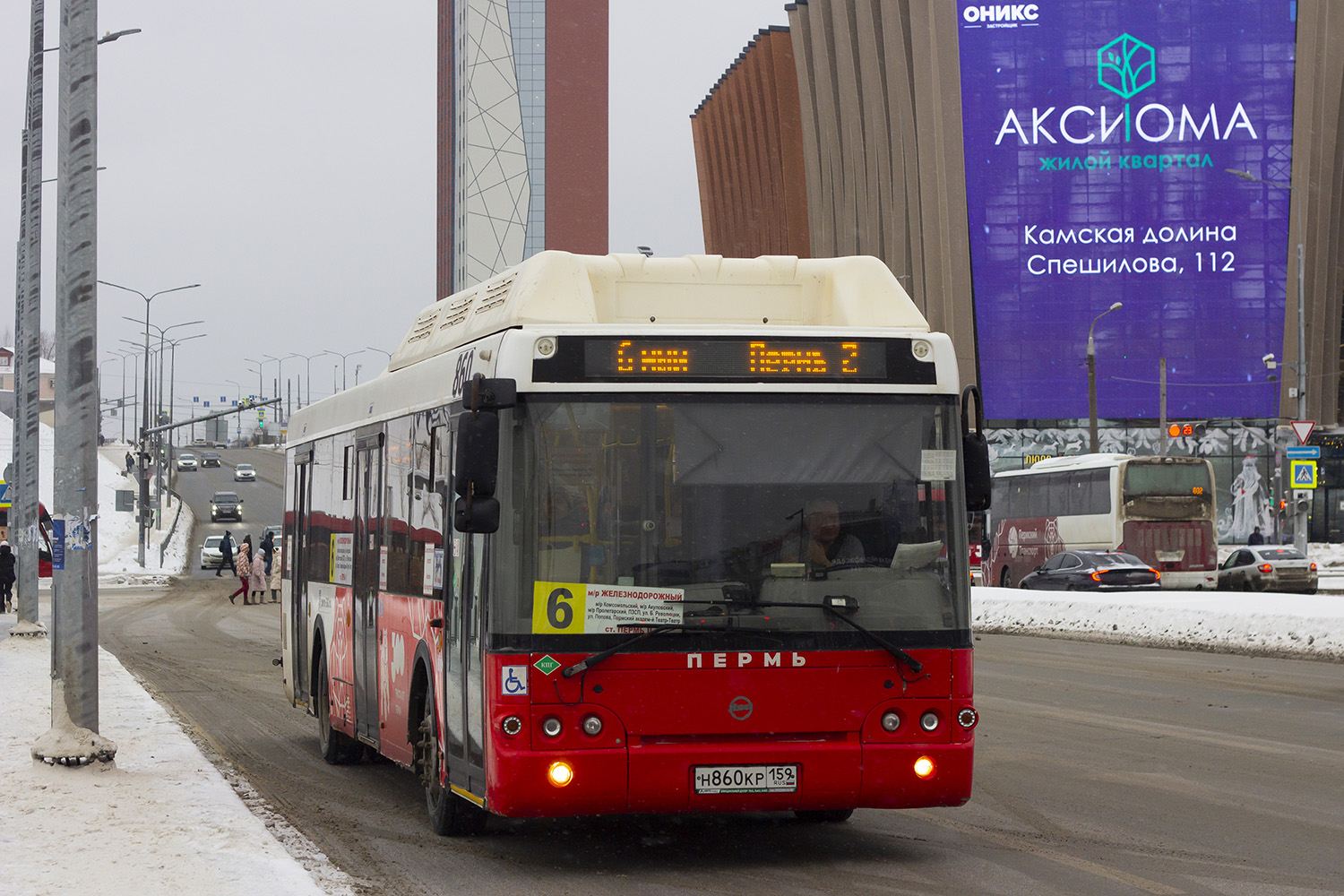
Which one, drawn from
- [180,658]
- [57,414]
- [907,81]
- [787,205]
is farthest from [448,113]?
[57,414]

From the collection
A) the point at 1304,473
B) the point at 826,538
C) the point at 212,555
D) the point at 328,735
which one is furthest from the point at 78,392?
the point at 212,555

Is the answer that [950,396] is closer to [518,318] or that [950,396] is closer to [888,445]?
[888,445]

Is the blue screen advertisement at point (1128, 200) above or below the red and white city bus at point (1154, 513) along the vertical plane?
above

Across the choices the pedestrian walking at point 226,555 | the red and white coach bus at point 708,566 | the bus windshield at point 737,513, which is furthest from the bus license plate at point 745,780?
the pedestrian walking at point 226,555

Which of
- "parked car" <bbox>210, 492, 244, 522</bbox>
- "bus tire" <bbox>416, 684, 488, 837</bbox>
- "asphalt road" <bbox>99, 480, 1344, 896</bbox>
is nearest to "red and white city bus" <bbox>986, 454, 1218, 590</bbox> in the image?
"asphalt road" <bbox>99, 480, 1344, 896</bbox>

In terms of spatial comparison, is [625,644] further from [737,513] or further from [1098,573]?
[1098,573]

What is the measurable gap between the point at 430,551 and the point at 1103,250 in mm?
66200

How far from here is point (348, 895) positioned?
717 centimetres

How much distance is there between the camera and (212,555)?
67.1 m

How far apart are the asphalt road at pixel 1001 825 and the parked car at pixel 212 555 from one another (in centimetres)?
5098

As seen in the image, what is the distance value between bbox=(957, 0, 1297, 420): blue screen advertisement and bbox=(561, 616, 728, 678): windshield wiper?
65.7 meters

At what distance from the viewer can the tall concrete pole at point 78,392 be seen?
11475mm

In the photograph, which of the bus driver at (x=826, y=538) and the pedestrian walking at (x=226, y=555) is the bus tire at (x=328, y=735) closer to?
the bus driver at (x=826, y=538)

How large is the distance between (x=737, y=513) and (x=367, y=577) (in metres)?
3.77
